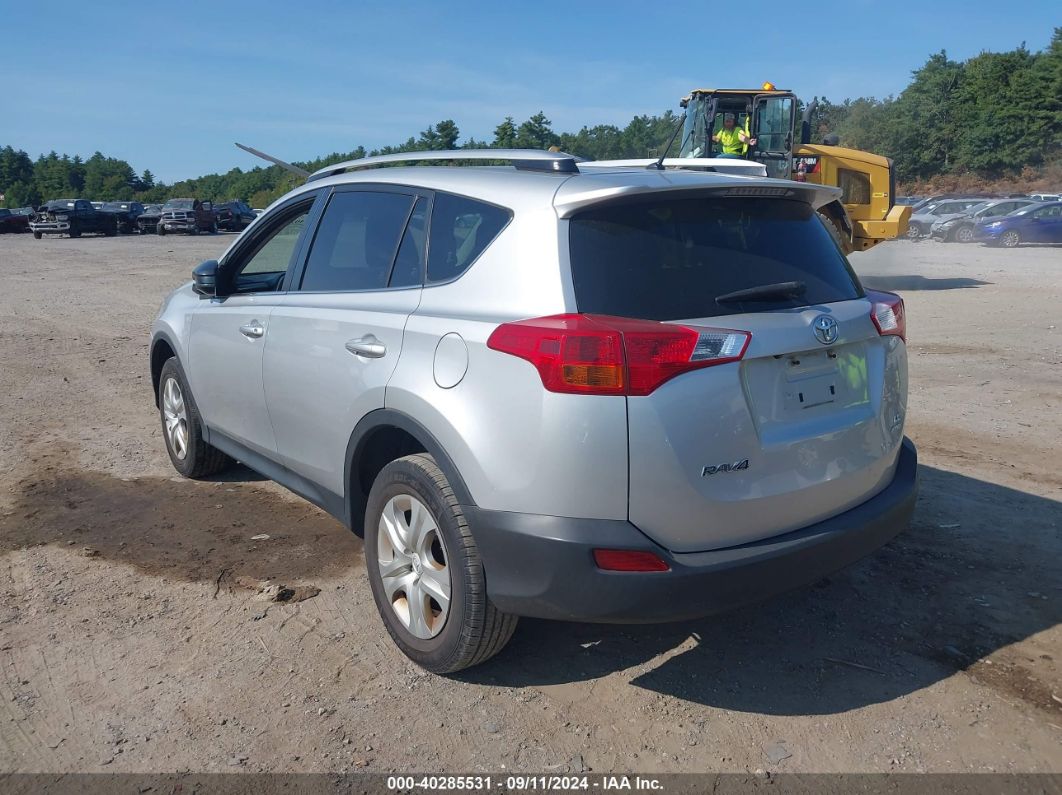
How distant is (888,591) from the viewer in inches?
158

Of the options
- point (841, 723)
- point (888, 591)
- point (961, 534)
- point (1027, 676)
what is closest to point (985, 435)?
point (961, 534)

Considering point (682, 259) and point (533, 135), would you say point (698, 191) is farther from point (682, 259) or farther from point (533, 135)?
point (533, 135)

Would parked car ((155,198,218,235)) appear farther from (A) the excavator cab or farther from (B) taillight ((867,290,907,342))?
(B) taillight ((867,290,907,342))

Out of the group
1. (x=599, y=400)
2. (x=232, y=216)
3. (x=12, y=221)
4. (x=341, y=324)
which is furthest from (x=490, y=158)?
(x=12, y=221)

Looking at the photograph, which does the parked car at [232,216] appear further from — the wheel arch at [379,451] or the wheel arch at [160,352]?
the wheel arch at [379,451]

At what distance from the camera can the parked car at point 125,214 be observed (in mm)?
46312

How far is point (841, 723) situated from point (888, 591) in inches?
44.0

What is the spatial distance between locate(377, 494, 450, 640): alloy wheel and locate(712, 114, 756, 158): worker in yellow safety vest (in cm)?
1242

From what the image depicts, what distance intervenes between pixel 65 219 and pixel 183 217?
5.17 metres

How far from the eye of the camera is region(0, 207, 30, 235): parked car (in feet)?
157

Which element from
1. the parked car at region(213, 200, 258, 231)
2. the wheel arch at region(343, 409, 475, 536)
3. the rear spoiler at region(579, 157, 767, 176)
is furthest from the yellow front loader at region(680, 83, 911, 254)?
the parked car at region(213, 200, 258, 231)

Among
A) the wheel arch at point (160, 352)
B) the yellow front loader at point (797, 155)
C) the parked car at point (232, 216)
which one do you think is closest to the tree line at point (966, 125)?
the parked car at point (232, 216)

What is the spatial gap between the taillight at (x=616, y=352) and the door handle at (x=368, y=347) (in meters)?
0.81

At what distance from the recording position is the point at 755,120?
1509 cm
